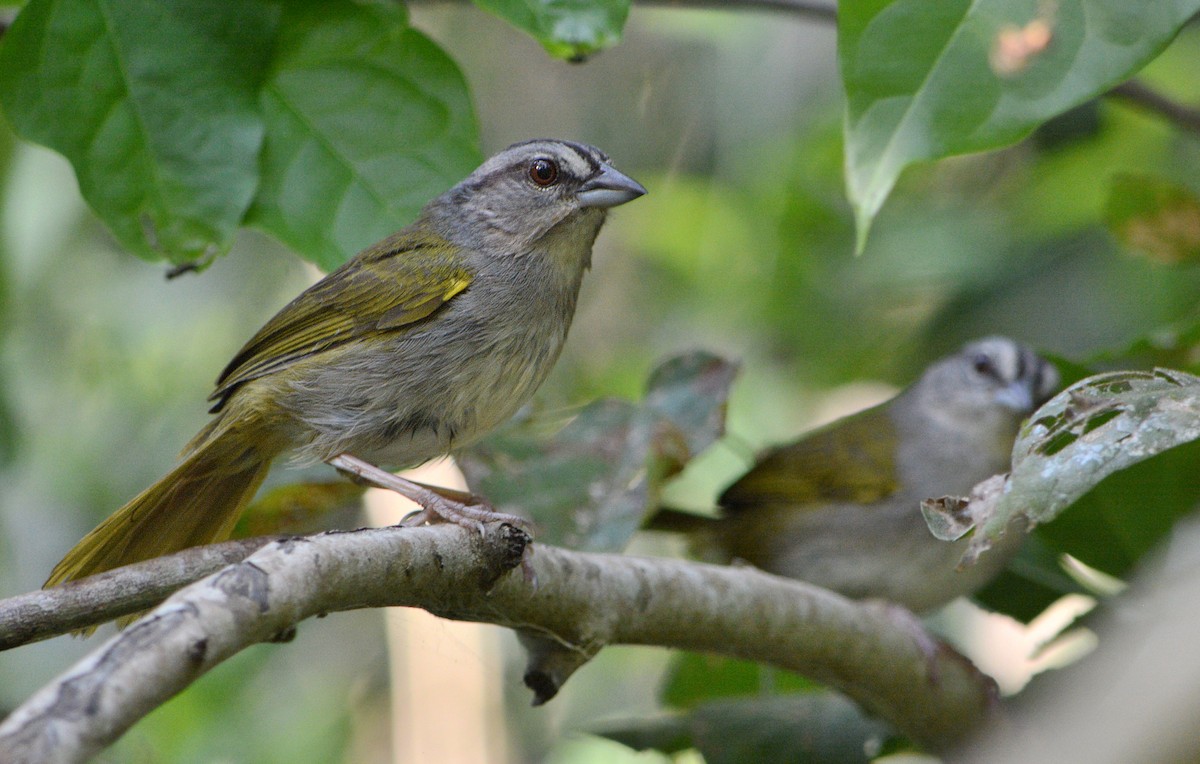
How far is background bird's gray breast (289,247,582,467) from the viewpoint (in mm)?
3055

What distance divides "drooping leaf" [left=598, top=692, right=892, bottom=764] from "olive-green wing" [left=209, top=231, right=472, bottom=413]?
1.24 m

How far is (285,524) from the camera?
3477 millimetres

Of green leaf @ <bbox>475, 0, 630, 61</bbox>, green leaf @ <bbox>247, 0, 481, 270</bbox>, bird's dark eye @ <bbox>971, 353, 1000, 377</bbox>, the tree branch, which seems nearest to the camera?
the tree branch

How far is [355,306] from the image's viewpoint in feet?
10.8

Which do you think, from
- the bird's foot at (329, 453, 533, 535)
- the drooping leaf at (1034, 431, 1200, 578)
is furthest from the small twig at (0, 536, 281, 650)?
the drooping leaf at (1034, 431, 1200, 578)

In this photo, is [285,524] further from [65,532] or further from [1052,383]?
[1052,383]

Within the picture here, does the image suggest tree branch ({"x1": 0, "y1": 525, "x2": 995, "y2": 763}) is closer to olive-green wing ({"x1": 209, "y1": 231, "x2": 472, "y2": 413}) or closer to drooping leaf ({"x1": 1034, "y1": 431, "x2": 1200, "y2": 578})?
drooping leaf ({"x1": 1034, "y1": 431, "x2": 1200, "y2": 578})

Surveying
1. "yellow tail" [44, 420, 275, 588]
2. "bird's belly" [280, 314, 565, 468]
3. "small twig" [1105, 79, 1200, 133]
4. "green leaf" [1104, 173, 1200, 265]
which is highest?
"small twig" [1105, 79, 1200, 133]

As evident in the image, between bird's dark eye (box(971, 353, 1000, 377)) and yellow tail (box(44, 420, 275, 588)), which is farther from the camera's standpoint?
bird's dark eye (box(971, 353, 1000, 377))

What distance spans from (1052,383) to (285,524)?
2.84 meters

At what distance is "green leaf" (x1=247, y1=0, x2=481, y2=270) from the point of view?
9.27 feet

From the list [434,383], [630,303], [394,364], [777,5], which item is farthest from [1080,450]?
[630,303]

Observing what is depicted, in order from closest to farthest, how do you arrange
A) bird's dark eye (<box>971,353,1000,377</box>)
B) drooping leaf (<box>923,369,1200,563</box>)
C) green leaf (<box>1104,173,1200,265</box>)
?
drooping leaf (<box>923,369,1200,563</box>), green leaf (<box>1104,173,1200,265</box>), bird's dark eye (<box>971,353,1000,377</box>)

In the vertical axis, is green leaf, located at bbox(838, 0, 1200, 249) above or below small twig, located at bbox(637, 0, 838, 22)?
above
